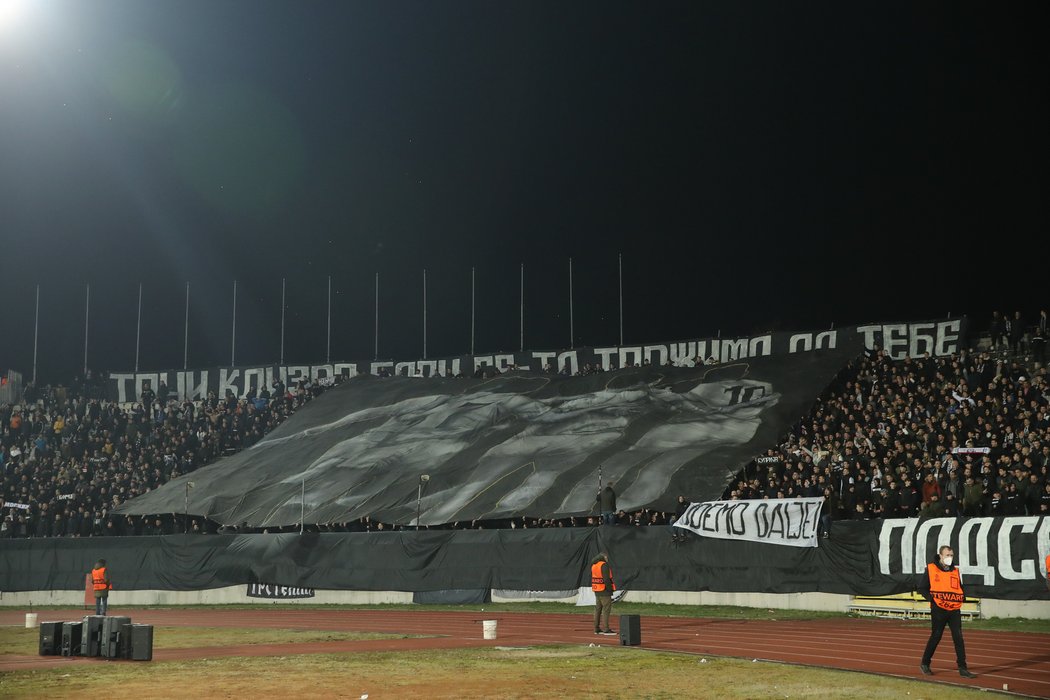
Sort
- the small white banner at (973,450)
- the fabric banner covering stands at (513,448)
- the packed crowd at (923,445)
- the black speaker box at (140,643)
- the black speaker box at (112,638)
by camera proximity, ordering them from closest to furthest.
→ the black speaker box at (140,643) < the black speaker box at (112,638) < the packed crowd at (923,445) < the small white banner at (973,450) < the fabric banner covering stands at (513,448)

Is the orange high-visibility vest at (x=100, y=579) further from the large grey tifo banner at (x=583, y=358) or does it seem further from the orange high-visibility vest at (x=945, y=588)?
the large grey tifo banner at (x=583, y=358)

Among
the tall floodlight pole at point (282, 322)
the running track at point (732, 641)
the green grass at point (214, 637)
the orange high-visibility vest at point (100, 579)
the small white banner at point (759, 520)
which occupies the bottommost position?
the green grass at point (214, 637)

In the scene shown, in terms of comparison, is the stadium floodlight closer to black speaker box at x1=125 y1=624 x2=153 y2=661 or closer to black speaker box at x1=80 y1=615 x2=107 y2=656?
black speaker box at x1=80 y1=615 x2=107 y2=656

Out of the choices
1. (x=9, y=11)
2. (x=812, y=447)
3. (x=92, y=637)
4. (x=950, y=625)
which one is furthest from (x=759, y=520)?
(x=9, y=11)

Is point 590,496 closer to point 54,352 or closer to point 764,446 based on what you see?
Answer: point 764,446

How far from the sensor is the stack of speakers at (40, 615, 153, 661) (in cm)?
2075

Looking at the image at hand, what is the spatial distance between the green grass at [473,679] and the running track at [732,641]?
1.08 metres

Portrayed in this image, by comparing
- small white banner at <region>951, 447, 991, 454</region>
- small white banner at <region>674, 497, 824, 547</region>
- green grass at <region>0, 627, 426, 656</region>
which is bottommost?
green grass at <region>0, 627, 426, 656</region>

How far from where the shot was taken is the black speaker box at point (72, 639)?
2175 centimetres

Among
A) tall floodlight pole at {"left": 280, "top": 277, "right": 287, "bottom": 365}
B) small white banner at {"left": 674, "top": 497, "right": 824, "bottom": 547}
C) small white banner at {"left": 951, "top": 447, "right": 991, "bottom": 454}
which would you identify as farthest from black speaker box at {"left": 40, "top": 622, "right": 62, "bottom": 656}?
tall floodlight pole at {"left": 280, "top": 277, "right": 287, "bottom": 365}

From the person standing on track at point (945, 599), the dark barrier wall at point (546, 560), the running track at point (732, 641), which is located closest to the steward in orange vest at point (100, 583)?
the running track at point (732, 641)

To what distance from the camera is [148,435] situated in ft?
186

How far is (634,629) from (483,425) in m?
26.0

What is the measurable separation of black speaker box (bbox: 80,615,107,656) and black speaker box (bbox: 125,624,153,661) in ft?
2.93
